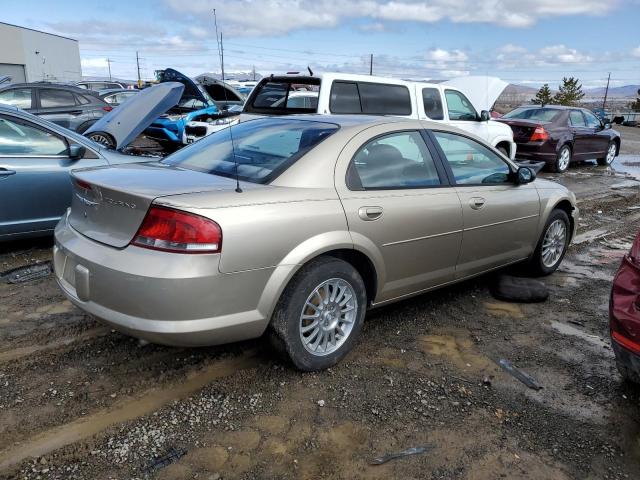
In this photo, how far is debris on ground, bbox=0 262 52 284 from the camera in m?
4.74

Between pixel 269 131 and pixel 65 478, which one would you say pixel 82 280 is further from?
pixel 269 131

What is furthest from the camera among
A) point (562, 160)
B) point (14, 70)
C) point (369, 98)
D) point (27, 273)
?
point (14, 70)

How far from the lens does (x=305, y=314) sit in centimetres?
318

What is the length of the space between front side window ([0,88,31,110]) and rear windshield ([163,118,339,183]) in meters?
8.34

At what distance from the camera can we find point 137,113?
7133 millimetres

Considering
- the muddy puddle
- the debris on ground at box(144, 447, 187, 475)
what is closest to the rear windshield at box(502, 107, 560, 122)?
the muddy puddle

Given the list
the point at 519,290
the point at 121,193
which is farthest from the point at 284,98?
the point at 121,193

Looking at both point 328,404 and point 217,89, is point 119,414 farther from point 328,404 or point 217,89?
point 217,89

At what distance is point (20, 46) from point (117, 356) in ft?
198

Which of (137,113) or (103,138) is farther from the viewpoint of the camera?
(103,138)

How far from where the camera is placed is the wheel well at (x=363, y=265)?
10.9 feet

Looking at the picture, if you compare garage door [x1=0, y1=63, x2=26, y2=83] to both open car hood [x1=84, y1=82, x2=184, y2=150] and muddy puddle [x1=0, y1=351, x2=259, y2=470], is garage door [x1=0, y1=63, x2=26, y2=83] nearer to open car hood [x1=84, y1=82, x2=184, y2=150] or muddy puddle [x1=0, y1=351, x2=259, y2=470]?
open car hood [x1=84, y1=82, x2=184, y2=150]

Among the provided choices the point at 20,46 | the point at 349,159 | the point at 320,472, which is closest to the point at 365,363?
the point at 320,472

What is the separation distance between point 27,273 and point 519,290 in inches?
174
